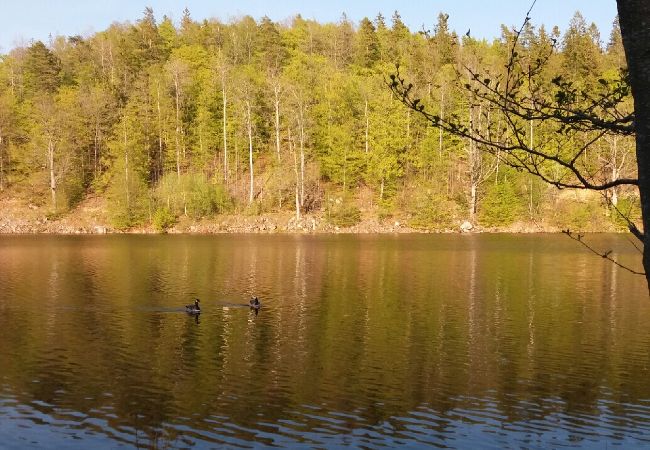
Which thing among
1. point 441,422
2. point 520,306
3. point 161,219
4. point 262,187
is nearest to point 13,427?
point 441,422

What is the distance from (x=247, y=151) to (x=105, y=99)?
26823 millimetres

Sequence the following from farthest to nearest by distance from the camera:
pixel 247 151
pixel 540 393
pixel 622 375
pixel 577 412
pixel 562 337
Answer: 1. pixel 247 151
2. pixel 562 337
3. pixel 622 375
4. pixel 540 393
5. pixel 577 412

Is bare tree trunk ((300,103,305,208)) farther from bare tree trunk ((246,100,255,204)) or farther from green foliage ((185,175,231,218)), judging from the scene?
green foliage ((185,175,231,218))

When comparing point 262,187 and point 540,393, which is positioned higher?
point 262,187

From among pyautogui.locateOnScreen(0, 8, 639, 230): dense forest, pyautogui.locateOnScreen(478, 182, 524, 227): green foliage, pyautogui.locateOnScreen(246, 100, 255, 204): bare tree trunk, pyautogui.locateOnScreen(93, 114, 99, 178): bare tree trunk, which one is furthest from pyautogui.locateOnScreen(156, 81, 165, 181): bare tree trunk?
pyautogui.locateOnScreen(478, 182, 524, 227): green foliage

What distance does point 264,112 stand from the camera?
109 m

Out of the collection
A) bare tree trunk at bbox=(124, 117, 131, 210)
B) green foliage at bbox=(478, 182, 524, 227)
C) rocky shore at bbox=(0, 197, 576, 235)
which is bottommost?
rocky shore at bbox=(0, 197, 576, 235)

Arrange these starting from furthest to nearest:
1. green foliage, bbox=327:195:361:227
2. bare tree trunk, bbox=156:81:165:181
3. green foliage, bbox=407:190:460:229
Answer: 1. bare tree trunk, bbox=156:81:165:181
2. green foliage, bbox=327:195:361:227
3. green foliage, bbox=407:190:460:229

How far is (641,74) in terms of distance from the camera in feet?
14.1

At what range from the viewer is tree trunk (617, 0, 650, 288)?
14.0ft

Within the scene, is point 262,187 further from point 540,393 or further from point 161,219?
point 540,393

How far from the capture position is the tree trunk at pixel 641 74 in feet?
14.0

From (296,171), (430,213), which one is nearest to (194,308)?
(296,171)

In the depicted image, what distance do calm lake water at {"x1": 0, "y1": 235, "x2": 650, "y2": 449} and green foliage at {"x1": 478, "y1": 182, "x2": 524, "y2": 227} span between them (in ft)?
139
